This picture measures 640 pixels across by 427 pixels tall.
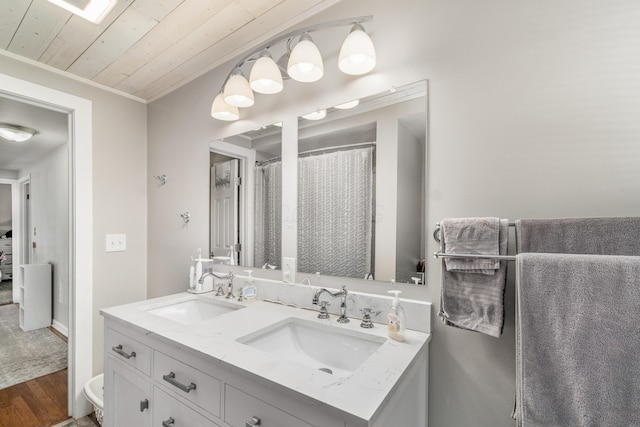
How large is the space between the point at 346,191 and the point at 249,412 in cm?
90

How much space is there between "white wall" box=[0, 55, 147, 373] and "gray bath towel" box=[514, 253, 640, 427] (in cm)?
248

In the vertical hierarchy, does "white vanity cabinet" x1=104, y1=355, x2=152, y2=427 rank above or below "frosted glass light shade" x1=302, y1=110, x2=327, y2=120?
below

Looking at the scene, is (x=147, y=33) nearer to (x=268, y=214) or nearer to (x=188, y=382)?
(x=268, y=214)

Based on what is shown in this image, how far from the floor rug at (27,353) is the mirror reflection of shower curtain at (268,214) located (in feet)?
8.14

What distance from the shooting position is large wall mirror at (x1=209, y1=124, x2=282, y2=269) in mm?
1581

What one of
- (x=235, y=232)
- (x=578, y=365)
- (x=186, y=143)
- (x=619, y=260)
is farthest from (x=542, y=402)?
(x=186, y=143)

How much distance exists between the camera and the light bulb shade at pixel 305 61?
1.25m

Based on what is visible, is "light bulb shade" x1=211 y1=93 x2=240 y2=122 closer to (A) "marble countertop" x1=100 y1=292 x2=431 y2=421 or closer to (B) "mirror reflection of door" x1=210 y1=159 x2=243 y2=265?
(B) "mirror reflection of door" x1=210 y1=159 x2=243 y2=265

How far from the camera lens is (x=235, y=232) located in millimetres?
1748

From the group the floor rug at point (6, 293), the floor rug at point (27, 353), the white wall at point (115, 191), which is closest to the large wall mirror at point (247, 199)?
the white wall at point (115, 191)

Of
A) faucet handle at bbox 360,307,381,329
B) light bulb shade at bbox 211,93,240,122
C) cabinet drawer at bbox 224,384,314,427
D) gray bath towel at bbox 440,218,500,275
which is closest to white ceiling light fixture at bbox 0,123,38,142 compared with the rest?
light bulb shade at bbox 211,93,240,122

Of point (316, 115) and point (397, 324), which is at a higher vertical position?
point (316, 115)

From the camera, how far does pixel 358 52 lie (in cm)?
115

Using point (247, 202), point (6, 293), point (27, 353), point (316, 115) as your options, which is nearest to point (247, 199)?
point (247, 202)
